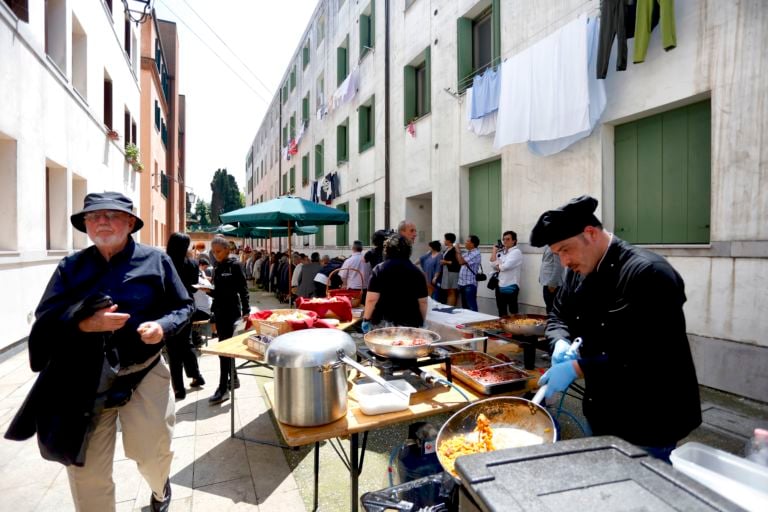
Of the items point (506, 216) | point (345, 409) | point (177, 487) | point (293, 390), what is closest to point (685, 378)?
point (345, 409)

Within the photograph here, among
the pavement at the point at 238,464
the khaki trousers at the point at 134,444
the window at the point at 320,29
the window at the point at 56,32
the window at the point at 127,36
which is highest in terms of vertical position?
the window at the point at 320,29

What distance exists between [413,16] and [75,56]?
7.98 meters

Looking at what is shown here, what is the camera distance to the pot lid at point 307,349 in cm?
191

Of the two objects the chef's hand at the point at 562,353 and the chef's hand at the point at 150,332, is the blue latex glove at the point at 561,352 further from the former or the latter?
the chef's hand at the point at 150,332

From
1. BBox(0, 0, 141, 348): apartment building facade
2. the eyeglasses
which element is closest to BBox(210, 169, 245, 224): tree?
BBox(0, 0, 141, 348): apartment building facade

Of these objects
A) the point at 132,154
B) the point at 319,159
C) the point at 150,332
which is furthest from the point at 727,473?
the point at 319,159

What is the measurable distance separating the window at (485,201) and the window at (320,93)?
37.5 feet

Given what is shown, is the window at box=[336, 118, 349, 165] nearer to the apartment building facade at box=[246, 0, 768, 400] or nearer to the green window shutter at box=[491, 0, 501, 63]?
the apartment building facade at box=[246, 0, 768, 400]

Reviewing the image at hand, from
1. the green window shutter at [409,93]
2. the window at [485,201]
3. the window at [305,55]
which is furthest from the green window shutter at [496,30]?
the window at [305,55]

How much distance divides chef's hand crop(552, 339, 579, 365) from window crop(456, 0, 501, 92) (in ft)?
25.9

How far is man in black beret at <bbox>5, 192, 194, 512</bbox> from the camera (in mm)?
1930

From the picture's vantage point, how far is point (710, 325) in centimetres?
460

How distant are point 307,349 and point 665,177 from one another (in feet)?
17.5

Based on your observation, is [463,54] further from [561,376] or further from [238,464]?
[238,464]
